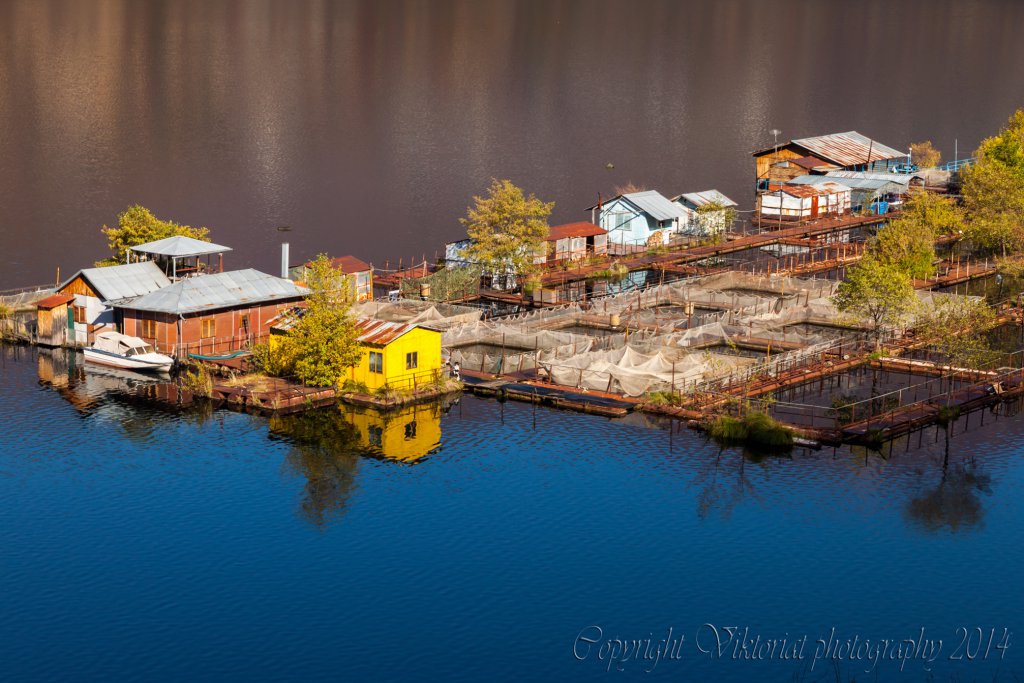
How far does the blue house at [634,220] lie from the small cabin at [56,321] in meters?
37.9

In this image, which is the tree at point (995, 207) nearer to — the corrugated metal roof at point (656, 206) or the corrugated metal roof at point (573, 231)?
the corrugated metal roof at point (656, 206)

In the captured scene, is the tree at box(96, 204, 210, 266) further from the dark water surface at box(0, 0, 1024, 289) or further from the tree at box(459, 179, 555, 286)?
the tree at box(459, 179, 555, 286)

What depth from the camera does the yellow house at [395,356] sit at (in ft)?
191

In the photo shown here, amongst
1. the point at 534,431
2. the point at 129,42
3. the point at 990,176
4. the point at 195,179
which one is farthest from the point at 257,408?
the point at 129,42

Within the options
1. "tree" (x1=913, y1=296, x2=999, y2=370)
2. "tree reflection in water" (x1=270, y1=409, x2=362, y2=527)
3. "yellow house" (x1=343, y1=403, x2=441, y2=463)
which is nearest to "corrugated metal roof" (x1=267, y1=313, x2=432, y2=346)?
"yellow house" (x1=343, y1=403, x2=441, y2=463)

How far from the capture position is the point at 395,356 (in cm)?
5841

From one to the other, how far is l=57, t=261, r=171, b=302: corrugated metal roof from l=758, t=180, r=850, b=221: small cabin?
50588 mm

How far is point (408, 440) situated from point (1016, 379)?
86.0 feet

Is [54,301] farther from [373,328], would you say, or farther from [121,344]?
[373,328]

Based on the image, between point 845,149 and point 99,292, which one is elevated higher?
point 845,149

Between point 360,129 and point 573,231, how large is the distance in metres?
61.2

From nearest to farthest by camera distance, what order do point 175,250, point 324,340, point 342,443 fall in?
point 342,443
point 324,340
point 175,250

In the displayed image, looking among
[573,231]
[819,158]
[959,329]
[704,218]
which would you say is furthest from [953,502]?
[819,158]

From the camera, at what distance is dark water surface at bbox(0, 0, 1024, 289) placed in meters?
105
